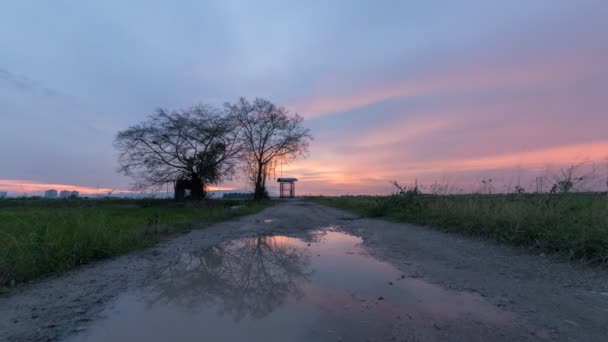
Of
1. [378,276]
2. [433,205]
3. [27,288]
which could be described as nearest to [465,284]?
[378,276]

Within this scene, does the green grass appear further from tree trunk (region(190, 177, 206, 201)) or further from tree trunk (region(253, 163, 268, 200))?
tree trunk (region(253, 163, 268, 200))

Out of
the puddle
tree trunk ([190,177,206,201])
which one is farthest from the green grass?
tree trunk ([190,177,206,201])

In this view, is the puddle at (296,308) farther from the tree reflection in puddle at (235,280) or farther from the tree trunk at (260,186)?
the tree trunk at (260,186)

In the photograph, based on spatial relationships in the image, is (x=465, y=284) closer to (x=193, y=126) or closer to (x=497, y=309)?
(x=497, y=309)

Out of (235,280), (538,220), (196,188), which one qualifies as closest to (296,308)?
(235,280)

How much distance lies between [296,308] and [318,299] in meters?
0.33

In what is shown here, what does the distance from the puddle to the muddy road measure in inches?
0.5

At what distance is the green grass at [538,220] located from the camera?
4.37 meters

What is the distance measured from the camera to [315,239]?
705 cm

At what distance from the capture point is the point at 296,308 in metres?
2.80

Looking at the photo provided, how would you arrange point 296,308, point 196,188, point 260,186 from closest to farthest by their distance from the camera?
point 296,308, point 196,188, point 260,186

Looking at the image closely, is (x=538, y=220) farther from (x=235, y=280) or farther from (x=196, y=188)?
(x=196, y=188)

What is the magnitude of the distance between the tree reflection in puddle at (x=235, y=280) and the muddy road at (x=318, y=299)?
1 cm

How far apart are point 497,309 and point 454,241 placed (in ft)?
12.8
